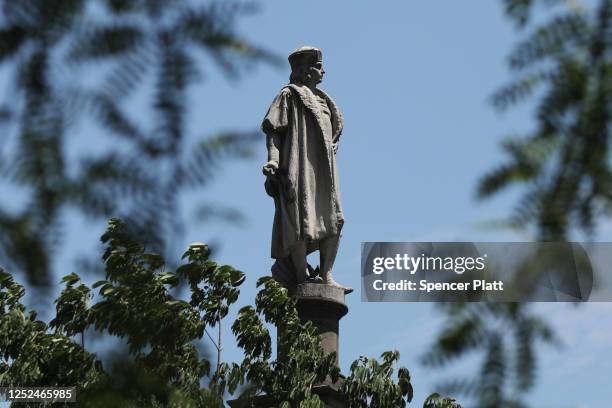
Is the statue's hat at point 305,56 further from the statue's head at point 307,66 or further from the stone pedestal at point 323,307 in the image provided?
the stone pedestal at point 323,307

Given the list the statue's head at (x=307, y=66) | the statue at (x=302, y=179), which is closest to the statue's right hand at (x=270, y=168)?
the statue at (x=302, y=179)

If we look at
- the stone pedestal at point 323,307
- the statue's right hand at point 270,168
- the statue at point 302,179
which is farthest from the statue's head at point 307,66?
the stone pedestal at point 323,307

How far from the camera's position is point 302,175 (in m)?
14.1

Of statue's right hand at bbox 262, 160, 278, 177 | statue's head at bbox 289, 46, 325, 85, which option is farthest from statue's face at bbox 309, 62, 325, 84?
statue's right hand at bbox 262, 160, 278, 177

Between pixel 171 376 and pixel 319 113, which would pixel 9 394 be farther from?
pixel 319 113

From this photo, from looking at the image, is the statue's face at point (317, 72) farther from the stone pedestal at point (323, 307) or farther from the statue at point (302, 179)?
the stone pedestal at point (323, 307)

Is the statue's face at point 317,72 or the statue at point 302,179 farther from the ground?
the statue's face at point 317,72

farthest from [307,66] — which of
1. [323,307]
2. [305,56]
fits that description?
[323,307]

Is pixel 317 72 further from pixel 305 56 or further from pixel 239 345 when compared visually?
pixel 239 345

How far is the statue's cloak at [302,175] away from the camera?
14016 millimetres

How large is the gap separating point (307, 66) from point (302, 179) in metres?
1.26

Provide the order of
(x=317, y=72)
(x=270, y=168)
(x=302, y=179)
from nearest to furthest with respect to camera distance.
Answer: (x=270, y=168) → (x=302, y=179) → (x=317, y=72)

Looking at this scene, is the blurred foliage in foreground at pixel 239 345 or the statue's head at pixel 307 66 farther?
the statue's head at pixel 307 66

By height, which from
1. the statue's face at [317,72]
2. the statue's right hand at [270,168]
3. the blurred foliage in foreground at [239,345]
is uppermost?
the statue's face at [317,72]
